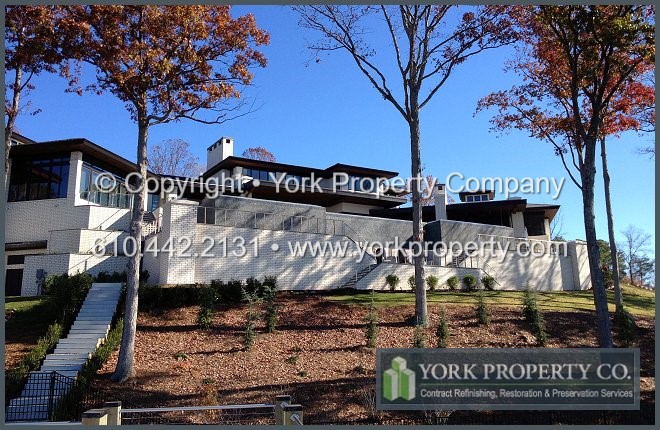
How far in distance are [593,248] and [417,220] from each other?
537 cm

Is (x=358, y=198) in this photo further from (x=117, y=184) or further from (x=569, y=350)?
(x=569, y=350)

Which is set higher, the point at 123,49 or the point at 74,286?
the point at 123,49

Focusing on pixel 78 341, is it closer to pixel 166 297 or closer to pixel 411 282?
pixel 166 297

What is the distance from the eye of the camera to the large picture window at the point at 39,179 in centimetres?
2555

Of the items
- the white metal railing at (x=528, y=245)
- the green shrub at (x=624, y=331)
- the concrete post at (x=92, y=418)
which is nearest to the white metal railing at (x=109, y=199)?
the white metal railing at (x=528, y=245)

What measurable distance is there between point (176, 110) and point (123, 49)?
2.16 metres

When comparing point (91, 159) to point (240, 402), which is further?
point (91, 159)

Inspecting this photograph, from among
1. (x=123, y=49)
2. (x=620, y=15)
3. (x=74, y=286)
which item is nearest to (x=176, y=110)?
(x=123, y=49)

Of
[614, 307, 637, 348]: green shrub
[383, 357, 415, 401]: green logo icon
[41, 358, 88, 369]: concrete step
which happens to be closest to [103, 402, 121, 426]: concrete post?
[383, 357, 415, 401]: green logo icon

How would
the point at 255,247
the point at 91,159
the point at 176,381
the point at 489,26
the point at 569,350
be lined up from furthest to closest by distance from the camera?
the point at 91,159 < the point at 255,247 < the point at 489,26 < the point at 569,350 < the point at 176,381

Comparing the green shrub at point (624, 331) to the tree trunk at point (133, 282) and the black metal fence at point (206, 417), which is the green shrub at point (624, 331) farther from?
the tree trunk at point (133, 282)

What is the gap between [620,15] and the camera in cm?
1351

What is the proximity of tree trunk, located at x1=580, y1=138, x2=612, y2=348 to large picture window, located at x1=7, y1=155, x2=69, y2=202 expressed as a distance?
78.0 ft

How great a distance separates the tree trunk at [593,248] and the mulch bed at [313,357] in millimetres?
1524
